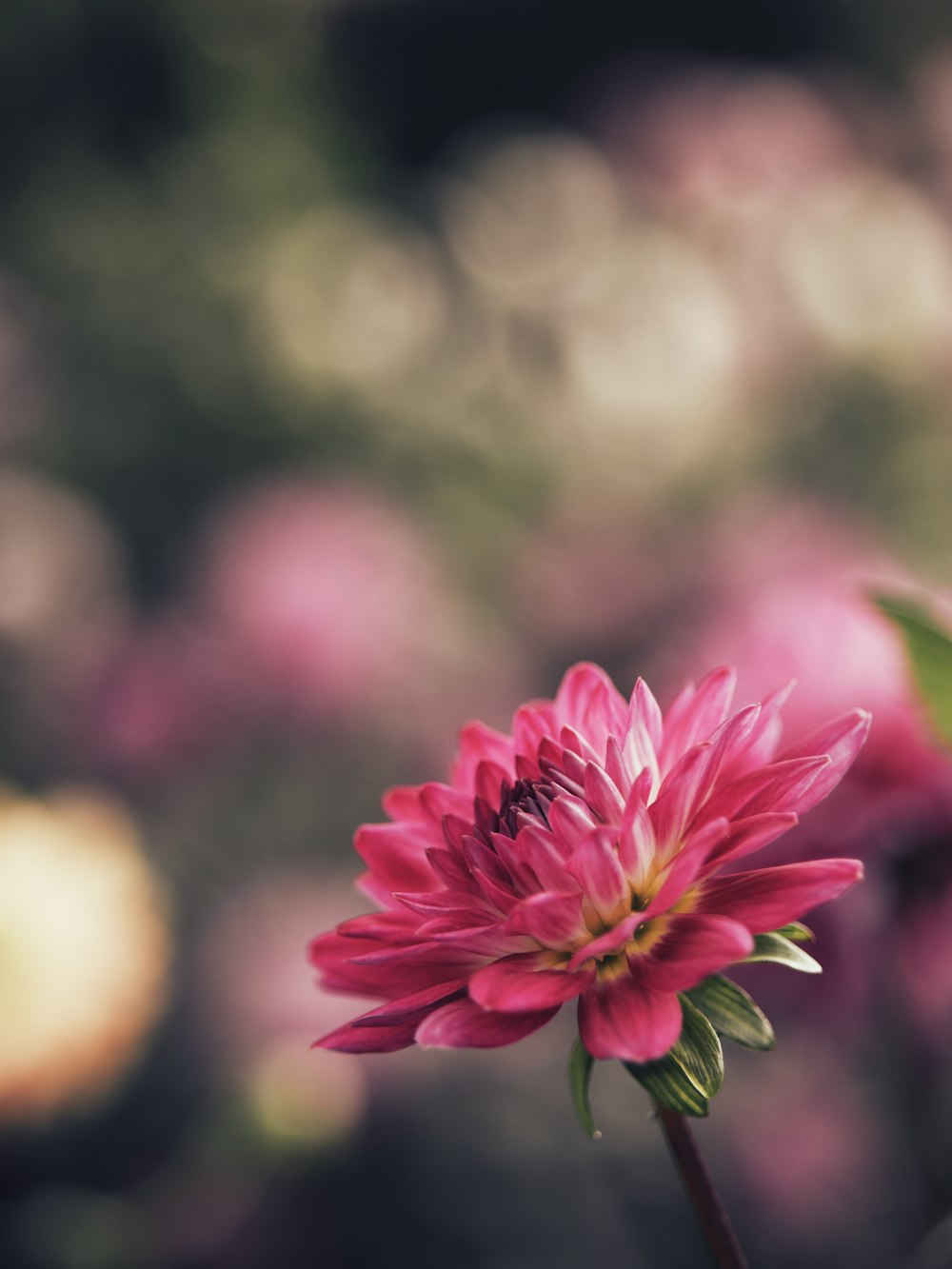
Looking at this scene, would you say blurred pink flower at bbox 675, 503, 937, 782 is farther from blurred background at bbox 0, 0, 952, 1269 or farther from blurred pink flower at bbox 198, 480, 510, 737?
blurred pink flower at bbox 198, 480, 510, 737

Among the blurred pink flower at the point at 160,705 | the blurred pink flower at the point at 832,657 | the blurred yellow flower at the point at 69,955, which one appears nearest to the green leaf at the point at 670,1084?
the blurred pink flower at the point at 832,657

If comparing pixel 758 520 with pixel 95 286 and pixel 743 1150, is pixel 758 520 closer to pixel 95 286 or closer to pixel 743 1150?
pixel 743 1150

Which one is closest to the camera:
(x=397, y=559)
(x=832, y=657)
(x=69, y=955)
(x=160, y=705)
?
(x=832, y=657)

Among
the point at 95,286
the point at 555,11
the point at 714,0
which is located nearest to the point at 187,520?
the point at 95,286

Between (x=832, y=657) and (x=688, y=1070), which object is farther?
(x=832, y=657)

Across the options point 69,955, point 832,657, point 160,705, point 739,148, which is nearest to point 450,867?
point 832,657

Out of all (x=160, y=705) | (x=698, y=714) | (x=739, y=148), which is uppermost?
(x=739, y=148)

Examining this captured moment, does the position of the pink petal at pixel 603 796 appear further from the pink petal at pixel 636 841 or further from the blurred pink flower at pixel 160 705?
the blurred pink flower at pixel 160 705

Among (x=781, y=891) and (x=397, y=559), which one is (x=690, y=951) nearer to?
(x=781, y=891)
